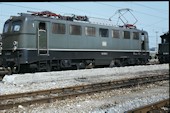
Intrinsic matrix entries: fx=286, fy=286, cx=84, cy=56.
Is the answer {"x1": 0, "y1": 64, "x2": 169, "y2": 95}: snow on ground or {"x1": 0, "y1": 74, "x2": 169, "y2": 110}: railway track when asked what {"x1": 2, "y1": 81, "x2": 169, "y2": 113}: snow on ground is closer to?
{"x1": 0, "y1": 74, "x2": 169, "y2": 110}: railway track

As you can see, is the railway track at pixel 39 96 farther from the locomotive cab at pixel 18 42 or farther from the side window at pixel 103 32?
the side window at pixel 103 32

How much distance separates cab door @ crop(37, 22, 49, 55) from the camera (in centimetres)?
1622

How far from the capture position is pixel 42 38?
1639 cm

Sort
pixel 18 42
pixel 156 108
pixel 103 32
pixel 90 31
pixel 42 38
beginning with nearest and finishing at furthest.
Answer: pixel 156 108 → pixel 18 42 → pixel 42 38 → pixel 90 31 → pixel 103 32

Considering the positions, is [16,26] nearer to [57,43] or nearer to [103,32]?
[57,43]

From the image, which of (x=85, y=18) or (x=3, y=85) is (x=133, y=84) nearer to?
(x=3, y=85)

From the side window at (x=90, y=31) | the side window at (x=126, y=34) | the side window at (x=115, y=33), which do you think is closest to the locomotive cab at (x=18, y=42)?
the side window at (x=90, y=31)

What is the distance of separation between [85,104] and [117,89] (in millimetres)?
3438

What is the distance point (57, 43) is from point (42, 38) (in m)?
1.21

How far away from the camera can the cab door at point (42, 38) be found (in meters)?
16.2

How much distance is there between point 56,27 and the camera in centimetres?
1728

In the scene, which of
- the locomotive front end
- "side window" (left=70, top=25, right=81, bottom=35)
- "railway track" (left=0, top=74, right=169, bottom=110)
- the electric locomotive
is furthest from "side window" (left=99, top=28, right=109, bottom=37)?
"railway track" (left=0, top=74, right=169, bottom=110)

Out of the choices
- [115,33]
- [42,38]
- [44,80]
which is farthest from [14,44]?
[115,33]

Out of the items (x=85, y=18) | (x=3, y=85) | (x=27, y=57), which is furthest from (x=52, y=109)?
(x=85, y=18)
